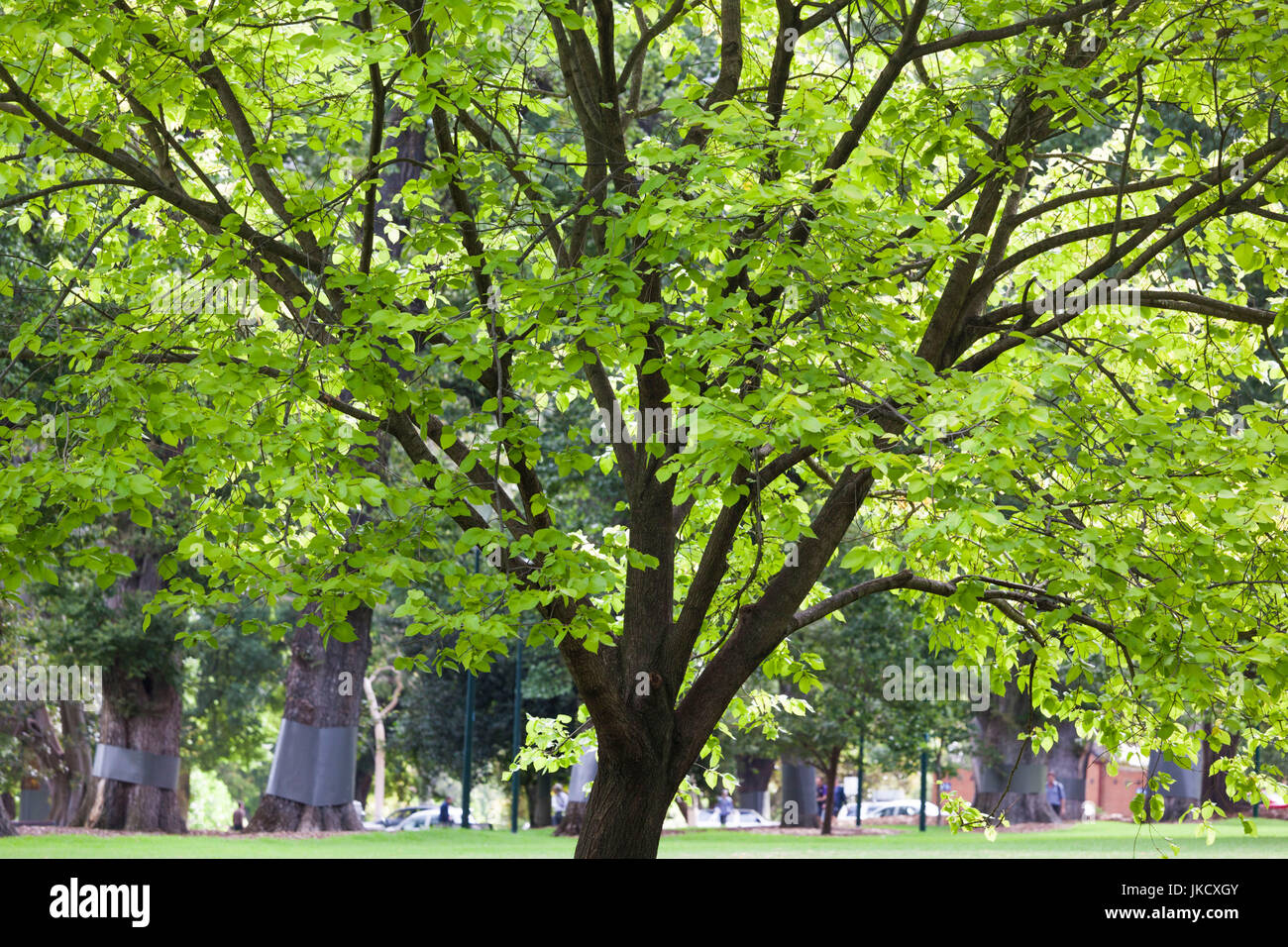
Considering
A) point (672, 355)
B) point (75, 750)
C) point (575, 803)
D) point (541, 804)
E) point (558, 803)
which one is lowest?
point (558, 803)

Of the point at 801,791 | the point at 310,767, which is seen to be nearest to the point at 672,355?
the point at 310,767

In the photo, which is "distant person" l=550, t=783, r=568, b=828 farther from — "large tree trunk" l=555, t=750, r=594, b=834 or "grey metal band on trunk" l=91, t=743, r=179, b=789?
"grey metal band on trunk" l=91, t=743, r=179, b=789

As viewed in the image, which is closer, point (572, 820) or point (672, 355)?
point (672, 355)

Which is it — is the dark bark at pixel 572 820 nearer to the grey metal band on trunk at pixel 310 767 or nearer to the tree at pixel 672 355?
the grey metal band on trunk at pixel 310 767

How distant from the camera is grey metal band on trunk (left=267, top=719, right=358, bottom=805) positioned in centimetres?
1970

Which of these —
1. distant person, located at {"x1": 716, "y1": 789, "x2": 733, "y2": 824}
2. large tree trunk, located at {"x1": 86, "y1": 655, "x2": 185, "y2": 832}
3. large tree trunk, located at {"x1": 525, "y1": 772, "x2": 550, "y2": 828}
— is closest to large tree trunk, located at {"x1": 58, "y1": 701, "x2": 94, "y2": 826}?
large tree trunk, located at {"x1": 86, "y1": 655, "x2": 185, "y2": 832}

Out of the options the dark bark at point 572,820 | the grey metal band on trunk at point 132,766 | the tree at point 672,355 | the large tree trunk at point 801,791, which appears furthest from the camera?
the large tree trunk at point 801,791

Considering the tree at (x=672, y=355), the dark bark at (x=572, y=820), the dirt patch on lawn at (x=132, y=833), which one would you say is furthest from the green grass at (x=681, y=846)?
the tree at (x=672, y=355)

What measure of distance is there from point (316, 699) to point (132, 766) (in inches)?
151

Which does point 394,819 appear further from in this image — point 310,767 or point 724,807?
point 310,767

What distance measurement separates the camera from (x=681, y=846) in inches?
794

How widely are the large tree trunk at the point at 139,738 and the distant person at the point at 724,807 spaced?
21.7 metres

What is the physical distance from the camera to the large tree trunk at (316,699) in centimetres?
1955
